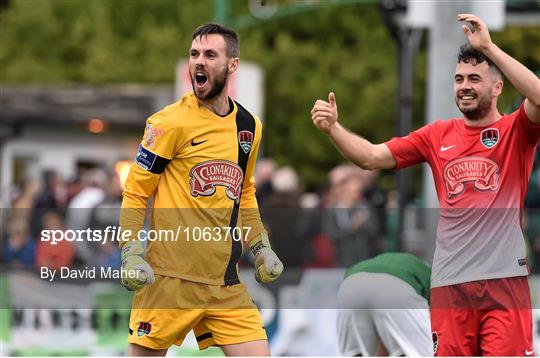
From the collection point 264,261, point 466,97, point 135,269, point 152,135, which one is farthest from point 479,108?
point 135,269

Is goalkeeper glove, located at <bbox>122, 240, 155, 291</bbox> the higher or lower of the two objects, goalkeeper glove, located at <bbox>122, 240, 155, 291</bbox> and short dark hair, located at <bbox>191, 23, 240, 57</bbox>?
the lower

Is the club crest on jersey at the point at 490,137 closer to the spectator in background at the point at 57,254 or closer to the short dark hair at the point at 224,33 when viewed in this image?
the short dark hair at the point at 224,33

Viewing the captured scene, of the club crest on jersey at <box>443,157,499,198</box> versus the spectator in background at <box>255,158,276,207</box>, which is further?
the spectator in background at <box>255,158,276,207</box>

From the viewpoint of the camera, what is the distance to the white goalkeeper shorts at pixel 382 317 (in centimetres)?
796

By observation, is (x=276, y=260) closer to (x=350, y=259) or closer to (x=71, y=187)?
(x=350, y=259)

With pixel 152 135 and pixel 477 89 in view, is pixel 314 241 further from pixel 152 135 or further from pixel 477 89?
pixel 152 135

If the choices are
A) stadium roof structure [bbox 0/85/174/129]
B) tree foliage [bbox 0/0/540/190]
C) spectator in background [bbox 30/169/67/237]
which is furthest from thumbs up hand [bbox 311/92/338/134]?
tree foliage [bbox 0/0/540/190]

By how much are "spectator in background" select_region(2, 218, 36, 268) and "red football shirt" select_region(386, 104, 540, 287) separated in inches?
168

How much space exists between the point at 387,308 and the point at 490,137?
1333 mm

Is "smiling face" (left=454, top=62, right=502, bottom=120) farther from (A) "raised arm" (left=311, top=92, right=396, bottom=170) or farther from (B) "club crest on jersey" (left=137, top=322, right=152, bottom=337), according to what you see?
(B) "club crest on jersey" (left=137, top=322, right=152, bottom=337)

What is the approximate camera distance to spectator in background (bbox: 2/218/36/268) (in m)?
11.0

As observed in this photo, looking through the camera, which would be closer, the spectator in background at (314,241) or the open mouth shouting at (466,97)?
the open mouth shouting at (466,97)

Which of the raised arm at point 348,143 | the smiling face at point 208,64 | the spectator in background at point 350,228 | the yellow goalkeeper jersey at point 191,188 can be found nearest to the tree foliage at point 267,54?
the spectator in background at point 350,228

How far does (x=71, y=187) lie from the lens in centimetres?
1650
